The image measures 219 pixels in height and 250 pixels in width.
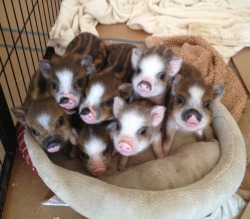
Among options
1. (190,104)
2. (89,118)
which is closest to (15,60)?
(89,118)

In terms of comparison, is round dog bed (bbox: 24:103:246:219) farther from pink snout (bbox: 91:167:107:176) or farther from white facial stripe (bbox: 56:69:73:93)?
white facial stripe (bbox: 56:69:73:93)

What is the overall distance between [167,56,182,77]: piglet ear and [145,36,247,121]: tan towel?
434 mm

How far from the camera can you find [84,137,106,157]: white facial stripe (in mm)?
1475

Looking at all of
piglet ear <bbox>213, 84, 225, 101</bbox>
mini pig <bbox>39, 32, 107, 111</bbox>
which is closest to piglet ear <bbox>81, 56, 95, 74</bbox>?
mini pig <bbox>39, 32, 107, 111</bbox>

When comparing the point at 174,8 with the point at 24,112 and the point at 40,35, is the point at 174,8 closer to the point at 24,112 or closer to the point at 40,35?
the point at 40,35

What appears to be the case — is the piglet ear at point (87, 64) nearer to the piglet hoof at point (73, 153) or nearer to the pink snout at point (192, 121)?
the piglet hoof at point (73, 153)

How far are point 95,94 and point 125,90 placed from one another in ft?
0.47

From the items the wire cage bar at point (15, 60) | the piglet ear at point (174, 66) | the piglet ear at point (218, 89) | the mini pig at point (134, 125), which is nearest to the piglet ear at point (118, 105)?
the mini pig at point (134, 125)

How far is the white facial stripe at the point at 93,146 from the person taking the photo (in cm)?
147

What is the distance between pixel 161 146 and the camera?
163 centimetres

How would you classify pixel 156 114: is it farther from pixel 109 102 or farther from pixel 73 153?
pixel 73 153

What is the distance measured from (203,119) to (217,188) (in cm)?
30

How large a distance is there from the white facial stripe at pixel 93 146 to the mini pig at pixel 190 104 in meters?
0.34

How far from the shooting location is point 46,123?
4.72 ft
